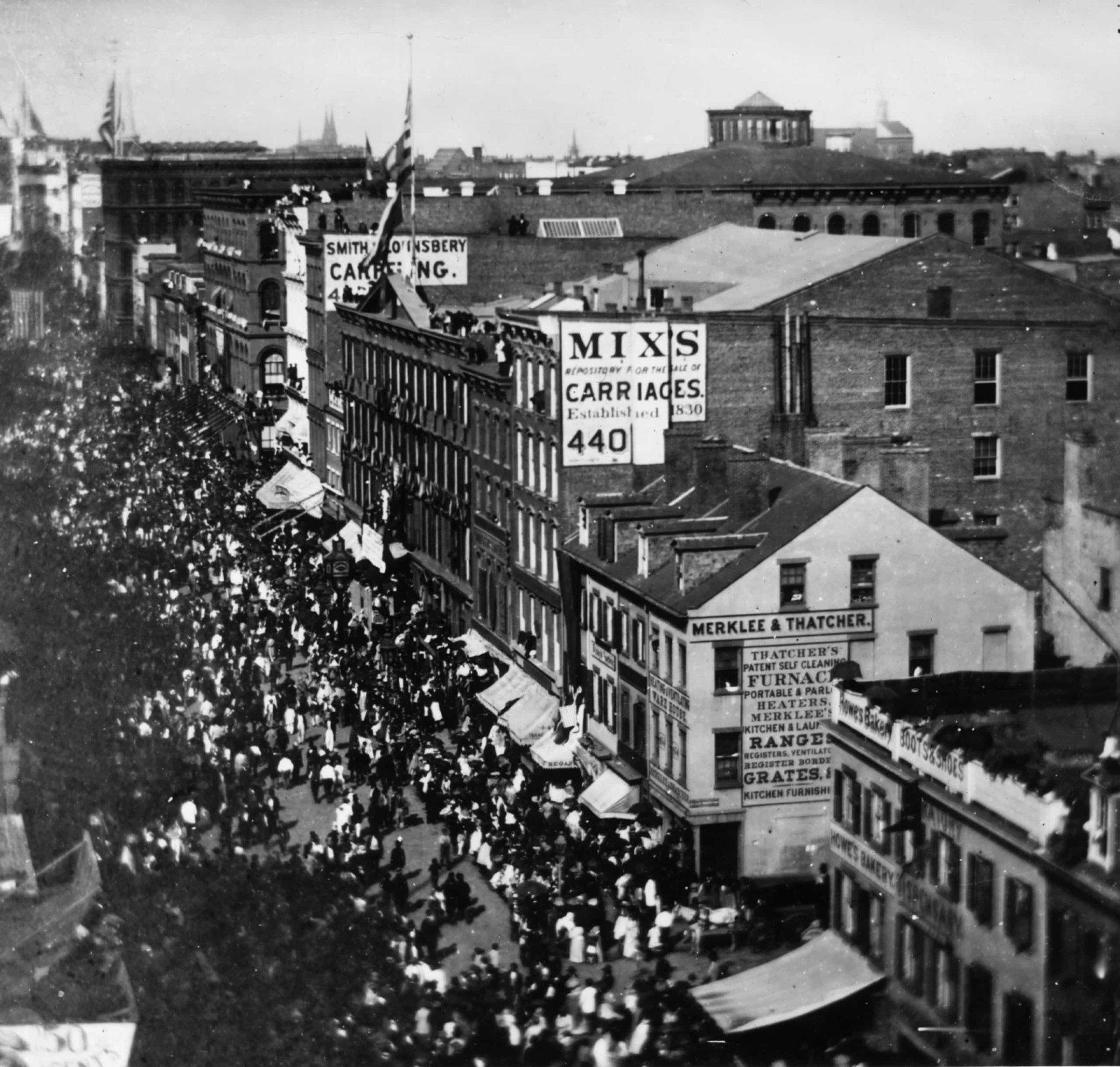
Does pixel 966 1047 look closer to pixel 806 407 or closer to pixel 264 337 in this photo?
pixel 806 407

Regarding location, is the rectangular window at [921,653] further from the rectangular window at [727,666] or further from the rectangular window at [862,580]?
the rectangular window at [727,666]

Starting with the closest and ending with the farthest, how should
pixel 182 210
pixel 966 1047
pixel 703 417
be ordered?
pixel 966 1047, pixel 703 417, pixel 182 210

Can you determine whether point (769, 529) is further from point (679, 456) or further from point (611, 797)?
point (679, 456)

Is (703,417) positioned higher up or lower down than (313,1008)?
higher up

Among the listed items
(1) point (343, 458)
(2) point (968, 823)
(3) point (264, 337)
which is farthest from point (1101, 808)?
(3) point (264, 337)

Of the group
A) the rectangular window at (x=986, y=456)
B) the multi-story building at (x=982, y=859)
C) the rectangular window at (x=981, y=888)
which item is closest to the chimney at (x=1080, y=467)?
the rectangular window at (x=986, y=456)

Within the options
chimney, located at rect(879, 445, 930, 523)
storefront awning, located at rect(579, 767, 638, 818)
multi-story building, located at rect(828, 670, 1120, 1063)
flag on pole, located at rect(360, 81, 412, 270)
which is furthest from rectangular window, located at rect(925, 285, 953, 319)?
flag on pole, located at rect(360, 81, 412, 270)
